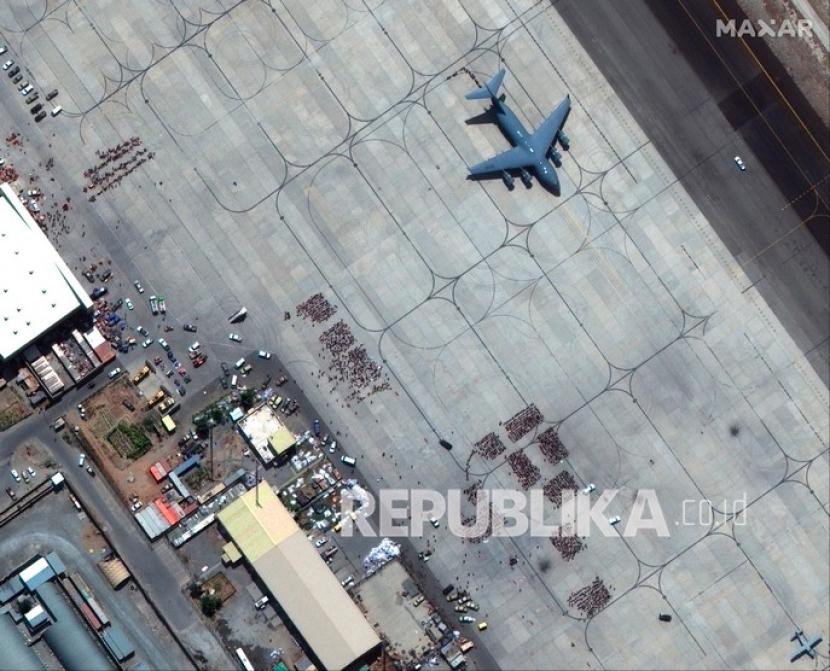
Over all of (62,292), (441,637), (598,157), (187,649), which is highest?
(62,292)

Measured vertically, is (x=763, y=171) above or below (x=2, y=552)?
below

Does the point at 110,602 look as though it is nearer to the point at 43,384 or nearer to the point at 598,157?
the point at 43,384

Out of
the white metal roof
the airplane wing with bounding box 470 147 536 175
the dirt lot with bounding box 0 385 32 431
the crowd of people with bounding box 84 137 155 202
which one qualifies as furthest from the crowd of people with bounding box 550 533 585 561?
the crowd of people with bounding box 84 137 155 202

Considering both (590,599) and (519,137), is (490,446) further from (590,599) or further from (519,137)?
(519,137)

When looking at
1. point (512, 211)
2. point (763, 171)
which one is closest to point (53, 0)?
point (512, 211)

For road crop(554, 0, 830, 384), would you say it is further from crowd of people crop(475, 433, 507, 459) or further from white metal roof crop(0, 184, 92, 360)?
white metal roof crop(0, 184, 92, 360)

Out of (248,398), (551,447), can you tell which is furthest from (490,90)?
(248,398)

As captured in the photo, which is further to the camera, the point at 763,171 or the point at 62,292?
the point at 763,171
